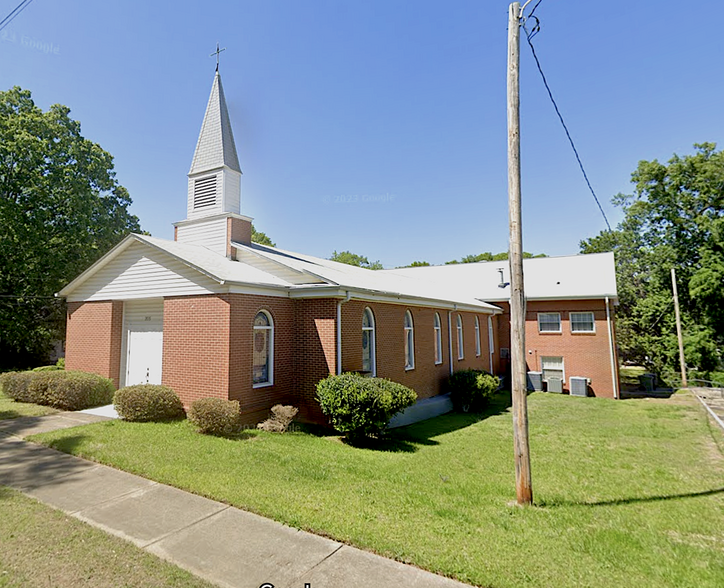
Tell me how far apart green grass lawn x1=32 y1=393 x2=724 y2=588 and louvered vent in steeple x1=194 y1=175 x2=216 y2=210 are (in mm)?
8102

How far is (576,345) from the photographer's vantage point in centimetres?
2134

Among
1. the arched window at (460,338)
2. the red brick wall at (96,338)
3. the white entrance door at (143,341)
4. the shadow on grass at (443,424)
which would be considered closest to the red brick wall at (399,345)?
the arched window at (460,338)

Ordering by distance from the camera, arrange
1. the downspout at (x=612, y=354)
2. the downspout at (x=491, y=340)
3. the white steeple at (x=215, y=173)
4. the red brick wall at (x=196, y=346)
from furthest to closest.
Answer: the downspout at (x=491, y=340) → the downspout at (x=612, y=354) → the white steeple at (x=215, y=173) → the red brick wall at (x=196, y=346)

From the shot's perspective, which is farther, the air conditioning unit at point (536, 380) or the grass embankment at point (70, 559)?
the air conditioning unit at point (536, 380)

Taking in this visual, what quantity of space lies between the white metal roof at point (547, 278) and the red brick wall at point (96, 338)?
1868cm

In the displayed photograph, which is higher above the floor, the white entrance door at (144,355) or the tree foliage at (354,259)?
the tree foliage at (354,259)

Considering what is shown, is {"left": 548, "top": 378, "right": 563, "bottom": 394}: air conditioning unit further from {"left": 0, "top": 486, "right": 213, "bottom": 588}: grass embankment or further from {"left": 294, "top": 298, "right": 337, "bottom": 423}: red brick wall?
{"left": 0, "top": 486, "right": 213, "bottom": 588}: grass embankment

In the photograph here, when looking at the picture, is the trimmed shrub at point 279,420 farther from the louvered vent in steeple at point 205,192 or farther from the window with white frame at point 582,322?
the window with white frame at point 582,322

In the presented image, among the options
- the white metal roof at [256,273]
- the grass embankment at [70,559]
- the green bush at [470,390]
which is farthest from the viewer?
the green bush at [470,390]

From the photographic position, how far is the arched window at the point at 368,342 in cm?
1230

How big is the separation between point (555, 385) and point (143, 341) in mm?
19459

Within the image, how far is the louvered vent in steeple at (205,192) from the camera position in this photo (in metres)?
14.4

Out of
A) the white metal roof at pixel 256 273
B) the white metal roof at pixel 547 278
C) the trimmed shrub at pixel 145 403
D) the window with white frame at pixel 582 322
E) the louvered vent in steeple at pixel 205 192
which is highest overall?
the louvered vent in steeple at pixel 205 192

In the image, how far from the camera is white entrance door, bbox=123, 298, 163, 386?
1198 centimetres
